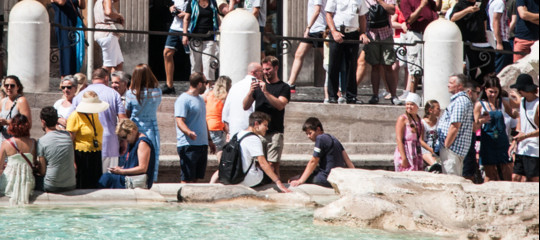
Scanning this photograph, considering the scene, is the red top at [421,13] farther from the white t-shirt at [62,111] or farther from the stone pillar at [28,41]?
the white t-shirt at [62,111]

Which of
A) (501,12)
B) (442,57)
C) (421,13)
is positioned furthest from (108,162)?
(501,12)

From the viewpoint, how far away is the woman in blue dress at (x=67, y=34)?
14180mm

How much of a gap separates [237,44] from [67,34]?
2155mm

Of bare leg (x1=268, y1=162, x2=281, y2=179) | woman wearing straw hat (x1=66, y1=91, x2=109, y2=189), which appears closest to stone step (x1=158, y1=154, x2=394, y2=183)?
bare leg (x1=268, y1=162, x2=281, y2=179)

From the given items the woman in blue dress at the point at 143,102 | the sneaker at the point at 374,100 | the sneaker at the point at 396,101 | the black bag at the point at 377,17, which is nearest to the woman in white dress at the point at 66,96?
the woman in blue dress at the point at 143,102

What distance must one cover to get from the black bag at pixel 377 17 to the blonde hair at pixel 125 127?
5.09 m

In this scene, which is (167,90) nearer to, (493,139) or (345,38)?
(345,38)

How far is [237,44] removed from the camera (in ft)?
46.0

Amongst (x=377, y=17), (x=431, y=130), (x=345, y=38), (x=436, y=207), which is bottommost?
(x=436, y=207)

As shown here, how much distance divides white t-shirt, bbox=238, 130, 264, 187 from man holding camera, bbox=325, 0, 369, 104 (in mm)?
2953

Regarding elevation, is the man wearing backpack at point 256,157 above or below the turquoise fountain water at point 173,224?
above

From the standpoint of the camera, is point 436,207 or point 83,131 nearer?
point 436,207

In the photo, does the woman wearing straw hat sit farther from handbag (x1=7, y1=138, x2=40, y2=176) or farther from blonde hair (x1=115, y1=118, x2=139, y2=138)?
handbag (x1=7, y1=138, x2=40, y2=176)

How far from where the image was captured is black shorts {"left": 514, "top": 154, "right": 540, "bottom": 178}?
40.5 ft
